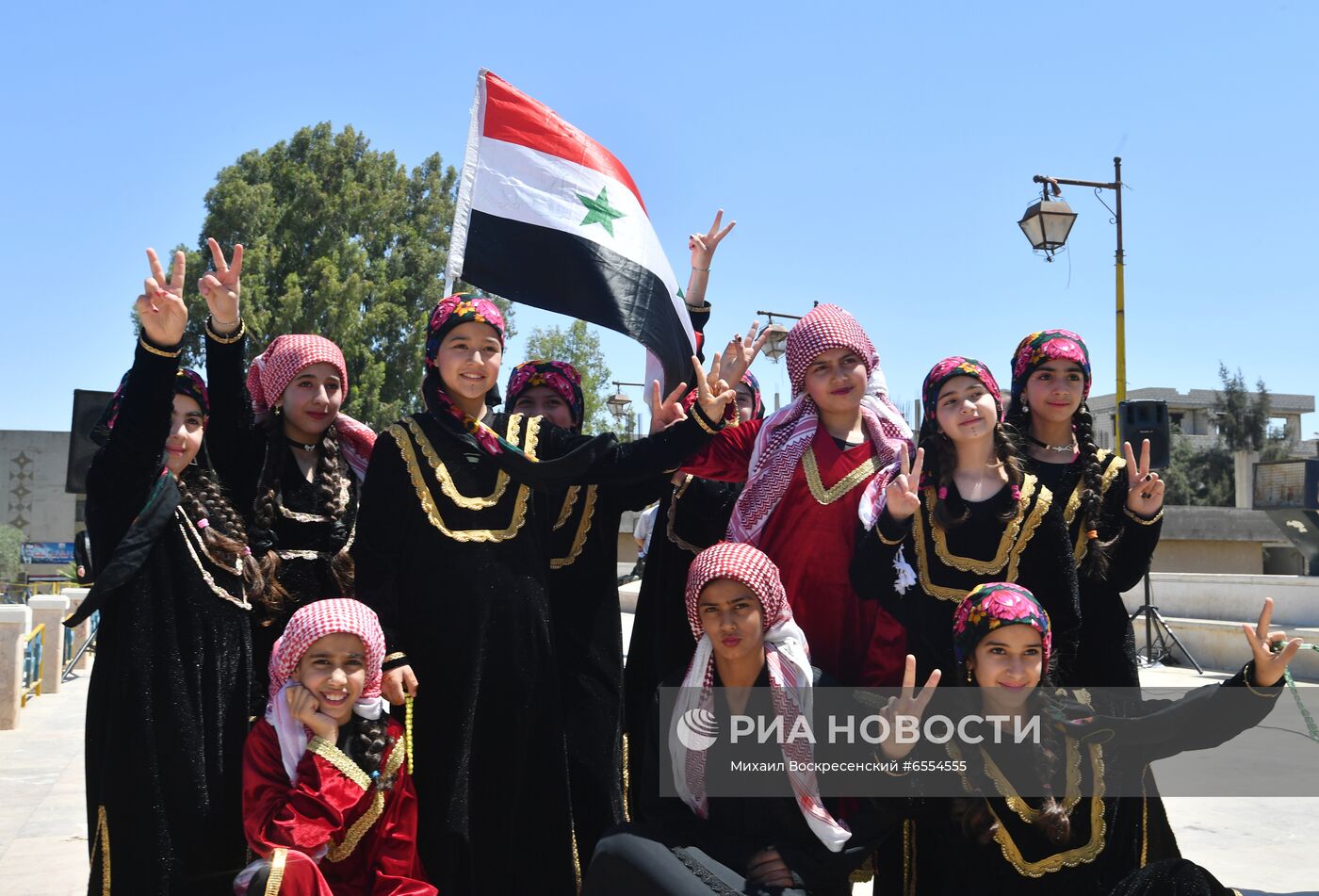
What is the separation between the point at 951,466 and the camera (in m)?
3.65

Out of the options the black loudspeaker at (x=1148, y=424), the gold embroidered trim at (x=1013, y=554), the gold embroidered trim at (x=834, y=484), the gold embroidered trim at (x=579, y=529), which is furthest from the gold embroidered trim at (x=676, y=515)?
the black loudspeaker at (x=1148, y=424)

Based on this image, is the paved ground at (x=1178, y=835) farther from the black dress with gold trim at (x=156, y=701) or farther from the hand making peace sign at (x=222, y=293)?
the hand making peace sign at (x=222, y=293)

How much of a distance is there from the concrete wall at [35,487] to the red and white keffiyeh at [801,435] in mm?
44723

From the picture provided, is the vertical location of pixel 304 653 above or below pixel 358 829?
above

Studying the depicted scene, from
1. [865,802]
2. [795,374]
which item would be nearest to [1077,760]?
[865,802]

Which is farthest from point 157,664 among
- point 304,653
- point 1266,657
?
point 1266,657

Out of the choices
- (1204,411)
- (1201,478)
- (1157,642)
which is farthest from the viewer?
(1204,411)

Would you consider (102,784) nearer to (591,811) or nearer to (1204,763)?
(591,811)

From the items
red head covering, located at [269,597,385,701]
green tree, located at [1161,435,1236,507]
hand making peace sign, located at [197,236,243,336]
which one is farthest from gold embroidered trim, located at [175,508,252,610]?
green tree, located at [1161,435,1236,507]

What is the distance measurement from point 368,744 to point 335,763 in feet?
0.33

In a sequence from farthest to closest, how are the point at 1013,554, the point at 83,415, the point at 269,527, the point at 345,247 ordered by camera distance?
1. the point at 345,247
2. the point at 83,415
3. the point at 269,527
4. the point at 1013,554

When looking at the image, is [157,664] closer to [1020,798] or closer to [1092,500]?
[1020,798]

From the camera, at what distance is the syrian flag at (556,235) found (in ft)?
14.1

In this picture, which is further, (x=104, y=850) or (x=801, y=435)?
(x=801, y=435)
